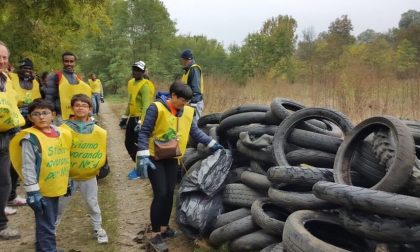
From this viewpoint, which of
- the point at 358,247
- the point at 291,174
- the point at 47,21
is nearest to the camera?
the point at 358,247

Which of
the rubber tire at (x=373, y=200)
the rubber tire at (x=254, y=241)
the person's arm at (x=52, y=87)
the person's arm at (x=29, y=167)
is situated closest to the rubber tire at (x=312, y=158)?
the rubber tire at (x=254, y=241)

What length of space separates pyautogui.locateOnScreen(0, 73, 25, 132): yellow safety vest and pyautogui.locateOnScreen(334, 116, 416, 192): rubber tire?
3503mm

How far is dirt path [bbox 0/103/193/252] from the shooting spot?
15.5 feet

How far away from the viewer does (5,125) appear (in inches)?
182

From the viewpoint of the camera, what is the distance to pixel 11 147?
3.87 metres

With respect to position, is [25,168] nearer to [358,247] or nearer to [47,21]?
[358,247]

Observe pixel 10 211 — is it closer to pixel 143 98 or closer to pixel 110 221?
pixel 110 221

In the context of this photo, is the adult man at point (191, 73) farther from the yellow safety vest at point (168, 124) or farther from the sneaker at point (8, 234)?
the sneaker at point (8, 234)

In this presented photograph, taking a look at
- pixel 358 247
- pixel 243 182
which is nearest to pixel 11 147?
pixel 243 182

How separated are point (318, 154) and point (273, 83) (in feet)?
32.0

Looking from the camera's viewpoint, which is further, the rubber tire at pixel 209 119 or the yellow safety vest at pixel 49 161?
the rubber tire at pixel 209 119

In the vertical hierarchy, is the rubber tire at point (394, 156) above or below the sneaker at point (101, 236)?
above

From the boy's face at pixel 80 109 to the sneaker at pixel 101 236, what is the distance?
4.45ft

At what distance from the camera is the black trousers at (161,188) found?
457 centimetres
